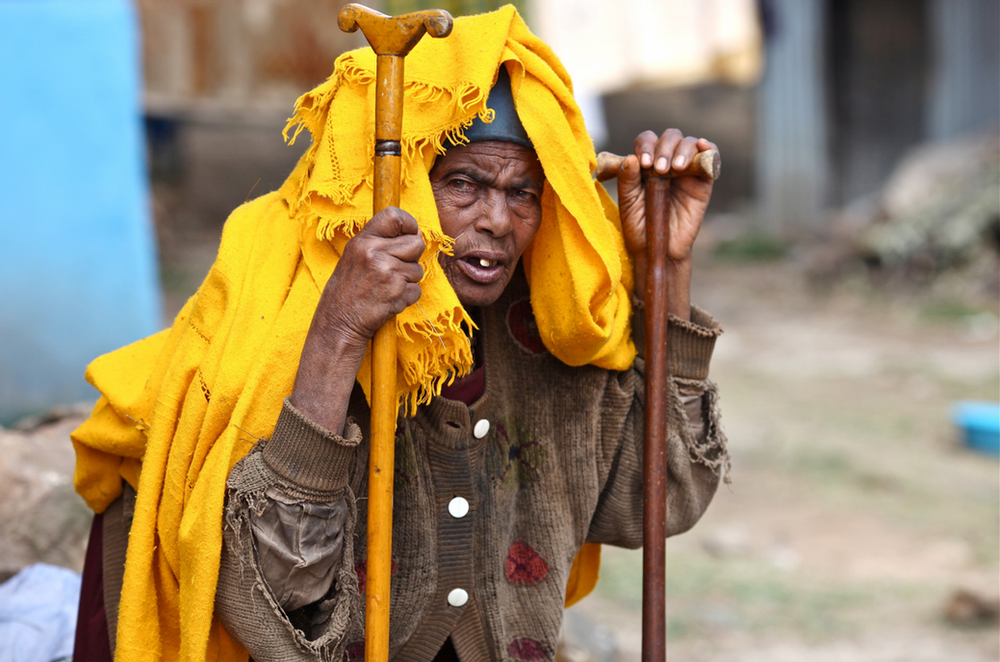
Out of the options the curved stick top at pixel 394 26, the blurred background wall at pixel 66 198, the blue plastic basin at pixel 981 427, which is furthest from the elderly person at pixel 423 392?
the blue plastic basin at pixel 981 427

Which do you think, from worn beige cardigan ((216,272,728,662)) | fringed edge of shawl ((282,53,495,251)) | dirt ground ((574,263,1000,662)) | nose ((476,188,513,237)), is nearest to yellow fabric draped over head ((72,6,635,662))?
fringed edge of shawl ((282,53,495,251))

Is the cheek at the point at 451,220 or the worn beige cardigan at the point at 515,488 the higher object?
the cheek at the point at 451,220

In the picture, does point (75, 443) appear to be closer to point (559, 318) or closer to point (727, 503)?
point (559, 318)

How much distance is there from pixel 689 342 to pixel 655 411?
0.65ft

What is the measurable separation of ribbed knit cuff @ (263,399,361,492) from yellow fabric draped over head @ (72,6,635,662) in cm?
8

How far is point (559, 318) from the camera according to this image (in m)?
1.99

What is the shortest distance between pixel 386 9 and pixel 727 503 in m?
4.18

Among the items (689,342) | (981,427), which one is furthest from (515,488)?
(981,427)

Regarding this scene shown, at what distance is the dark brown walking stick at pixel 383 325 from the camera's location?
1.66 metres

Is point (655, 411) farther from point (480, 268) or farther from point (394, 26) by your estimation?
point (394, 26)

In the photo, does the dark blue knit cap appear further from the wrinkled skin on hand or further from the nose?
the wrinkled skin on hand

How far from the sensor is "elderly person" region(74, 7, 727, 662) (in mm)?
1691

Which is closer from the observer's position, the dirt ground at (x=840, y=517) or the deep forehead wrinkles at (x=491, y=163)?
the deep forehead wrinkles at (x=491, y=163)

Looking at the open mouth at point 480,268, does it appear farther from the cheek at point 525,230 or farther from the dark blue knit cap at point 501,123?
the dark blue knit cap at point 501,123
